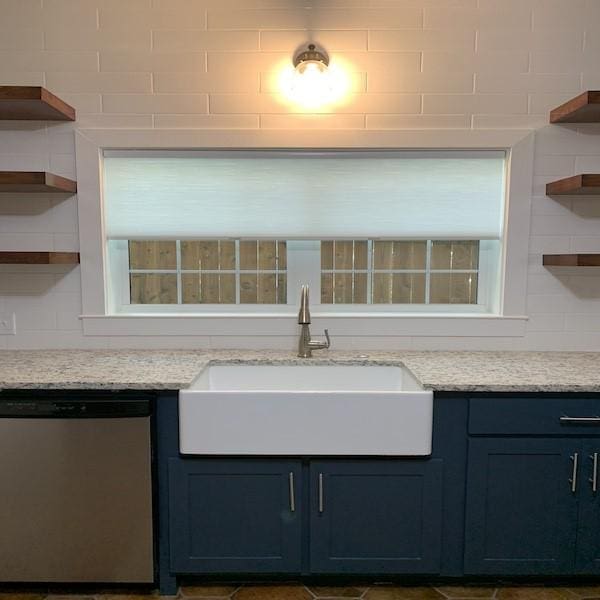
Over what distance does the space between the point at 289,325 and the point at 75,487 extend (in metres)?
1.16

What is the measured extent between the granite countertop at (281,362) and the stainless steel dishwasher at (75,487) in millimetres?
73

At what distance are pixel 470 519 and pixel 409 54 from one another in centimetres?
208

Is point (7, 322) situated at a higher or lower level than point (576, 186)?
lower

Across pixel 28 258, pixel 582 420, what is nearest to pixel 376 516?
pixel 582 420

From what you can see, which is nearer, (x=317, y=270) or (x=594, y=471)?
(x=594, y=471)

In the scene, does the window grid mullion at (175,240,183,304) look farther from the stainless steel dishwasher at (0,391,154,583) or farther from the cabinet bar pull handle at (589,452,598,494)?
the cabinet bar pull handle at (589,452,598,494)

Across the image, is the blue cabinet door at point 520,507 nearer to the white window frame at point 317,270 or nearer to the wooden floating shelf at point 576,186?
the white window frame at point 317,270

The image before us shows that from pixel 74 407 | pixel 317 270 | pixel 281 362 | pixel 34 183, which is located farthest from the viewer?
pixel 317 270

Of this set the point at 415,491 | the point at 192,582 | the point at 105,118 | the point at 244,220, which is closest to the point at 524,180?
A: the point at 244,220

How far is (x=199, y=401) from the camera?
5.51 feet

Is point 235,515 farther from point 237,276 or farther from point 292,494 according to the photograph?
point 237,276

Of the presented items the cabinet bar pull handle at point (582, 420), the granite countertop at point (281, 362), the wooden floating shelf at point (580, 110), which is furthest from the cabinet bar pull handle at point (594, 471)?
the wooden floating shelf at point (580, 110)

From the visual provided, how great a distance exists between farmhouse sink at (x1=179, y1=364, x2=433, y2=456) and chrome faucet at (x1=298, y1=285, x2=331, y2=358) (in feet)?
1.51

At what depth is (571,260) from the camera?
204 cm
